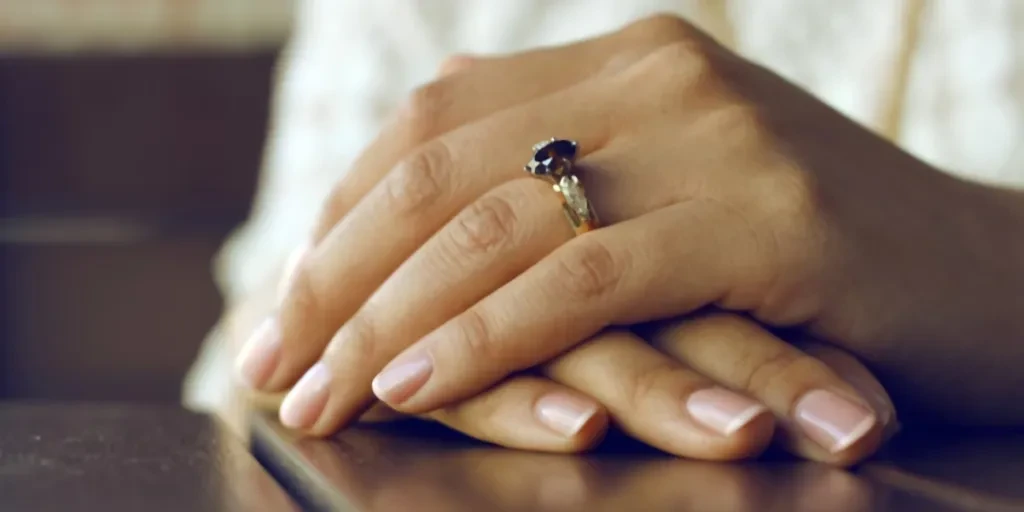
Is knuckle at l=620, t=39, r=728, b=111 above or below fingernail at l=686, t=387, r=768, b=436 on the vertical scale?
above

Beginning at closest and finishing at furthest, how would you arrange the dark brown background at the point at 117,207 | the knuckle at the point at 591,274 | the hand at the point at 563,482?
the hand at the point at 563,482, the knuckle at the point at 591,274, the dark brown background at the point at 117,207

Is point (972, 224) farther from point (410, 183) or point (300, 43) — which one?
point (300, 43)

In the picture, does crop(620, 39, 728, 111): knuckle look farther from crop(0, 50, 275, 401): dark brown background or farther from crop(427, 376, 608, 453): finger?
crop(0, 50, 275, 401): dark brown background

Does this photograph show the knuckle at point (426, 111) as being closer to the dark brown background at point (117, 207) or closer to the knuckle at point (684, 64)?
the knuckle at point (684, 64)

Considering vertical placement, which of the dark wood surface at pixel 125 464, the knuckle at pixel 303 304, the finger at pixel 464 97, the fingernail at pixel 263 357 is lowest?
the dark wood surface at pixel 125 464

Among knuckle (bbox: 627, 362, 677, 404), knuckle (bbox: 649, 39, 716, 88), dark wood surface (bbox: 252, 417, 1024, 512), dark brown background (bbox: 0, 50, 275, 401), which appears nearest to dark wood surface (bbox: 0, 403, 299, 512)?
dark wood surface (bbox: 252, 417, 1024, 512)

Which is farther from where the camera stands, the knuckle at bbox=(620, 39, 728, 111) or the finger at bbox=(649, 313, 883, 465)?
the knuckle at bbox=(620, 39, 728, 111)

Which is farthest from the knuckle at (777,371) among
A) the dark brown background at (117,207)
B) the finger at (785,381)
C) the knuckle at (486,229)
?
the dark brown background at (117,207)

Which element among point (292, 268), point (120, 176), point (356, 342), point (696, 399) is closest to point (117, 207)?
point (120, 176)

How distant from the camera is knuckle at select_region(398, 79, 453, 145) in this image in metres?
0.49

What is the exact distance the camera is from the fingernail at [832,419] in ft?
1.10

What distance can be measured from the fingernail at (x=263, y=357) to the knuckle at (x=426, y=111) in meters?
0.10

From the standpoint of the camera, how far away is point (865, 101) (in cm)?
75

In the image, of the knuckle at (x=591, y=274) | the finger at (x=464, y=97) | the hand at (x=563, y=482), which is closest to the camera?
the hand at (x=563, y=482)
